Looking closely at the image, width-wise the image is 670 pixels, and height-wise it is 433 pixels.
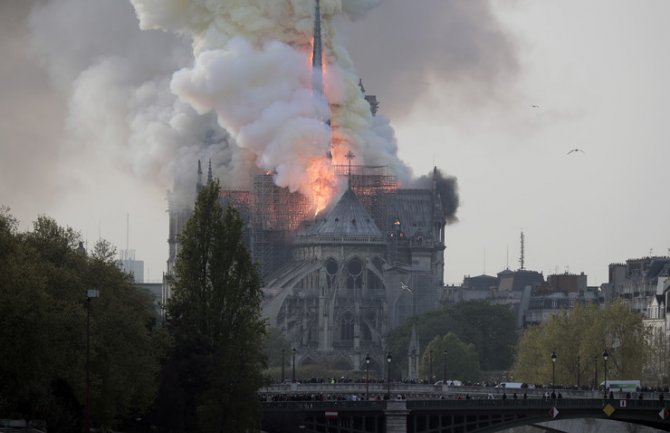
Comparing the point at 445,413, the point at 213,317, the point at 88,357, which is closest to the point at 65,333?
Result: the point at 88,357

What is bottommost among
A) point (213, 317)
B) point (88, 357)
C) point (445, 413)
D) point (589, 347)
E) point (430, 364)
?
point (445, 413)

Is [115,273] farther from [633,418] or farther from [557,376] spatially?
[557,376]

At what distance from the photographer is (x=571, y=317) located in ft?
604

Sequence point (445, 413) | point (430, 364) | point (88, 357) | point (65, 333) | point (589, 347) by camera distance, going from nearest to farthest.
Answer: point (88, 357) → point (65, 333) → point (445, 413) → point (589, 347) → point (430, 364)

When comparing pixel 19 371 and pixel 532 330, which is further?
pixel 532 330

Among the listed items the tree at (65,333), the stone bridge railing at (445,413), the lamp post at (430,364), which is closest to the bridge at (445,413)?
the stone bridge railing at (445,413)

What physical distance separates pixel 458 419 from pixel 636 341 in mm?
46362

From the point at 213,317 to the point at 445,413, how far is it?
47.8 ft

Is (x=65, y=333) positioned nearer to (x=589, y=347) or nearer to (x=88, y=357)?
Result: (x=88, y=357)

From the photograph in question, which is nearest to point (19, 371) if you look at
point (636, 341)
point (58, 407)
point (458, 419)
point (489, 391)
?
point (58, 407)

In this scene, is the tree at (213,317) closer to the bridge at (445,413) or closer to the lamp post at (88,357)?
the bridge at (445,413)

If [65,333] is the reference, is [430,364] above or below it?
above

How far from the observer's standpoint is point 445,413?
12694cm

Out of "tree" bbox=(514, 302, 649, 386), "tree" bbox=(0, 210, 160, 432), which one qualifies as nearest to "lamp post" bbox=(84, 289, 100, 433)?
"tree" bbox=(0, 210, 160, 432)
